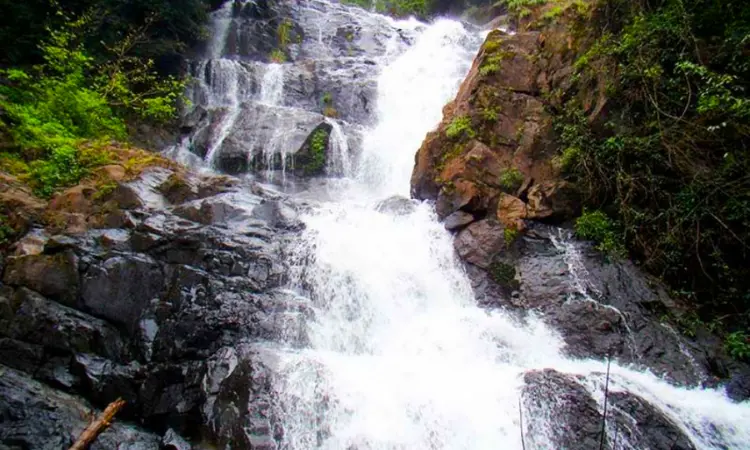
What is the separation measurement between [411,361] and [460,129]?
5705 mm

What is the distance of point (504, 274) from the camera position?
25.2 feet

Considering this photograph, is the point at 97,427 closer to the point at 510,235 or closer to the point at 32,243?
the point at 32,243

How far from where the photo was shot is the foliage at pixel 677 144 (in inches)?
257

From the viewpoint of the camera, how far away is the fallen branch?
15.0ft

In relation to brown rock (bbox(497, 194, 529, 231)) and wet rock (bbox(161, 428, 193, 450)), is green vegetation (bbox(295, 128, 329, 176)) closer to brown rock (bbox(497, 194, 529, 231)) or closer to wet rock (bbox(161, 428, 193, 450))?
brown rock (bbox(497, 194, 529, 231))

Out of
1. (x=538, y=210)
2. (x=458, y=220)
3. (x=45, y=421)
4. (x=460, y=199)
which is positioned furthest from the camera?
(x=460, y=199)

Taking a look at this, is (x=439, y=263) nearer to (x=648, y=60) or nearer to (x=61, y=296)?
(x=648, y=60)

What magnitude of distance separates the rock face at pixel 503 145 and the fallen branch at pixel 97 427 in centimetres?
670

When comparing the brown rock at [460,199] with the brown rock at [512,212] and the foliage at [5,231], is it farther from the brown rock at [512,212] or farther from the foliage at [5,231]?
the foliage at [5,231]

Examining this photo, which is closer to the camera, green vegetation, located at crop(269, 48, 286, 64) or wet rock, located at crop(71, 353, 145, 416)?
wet rock, located at crop(71, 353, 145, 416)

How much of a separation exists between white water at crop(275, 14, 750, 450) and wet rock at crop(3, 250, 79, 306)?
335 cm

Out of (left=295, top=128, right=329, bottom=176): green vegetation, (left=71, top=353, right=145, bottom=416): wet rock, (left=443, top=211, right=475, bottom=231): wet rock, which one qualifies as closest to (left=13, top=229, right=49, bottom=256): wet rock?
(left=71, top=353, right=145, bottom=416): wet rock

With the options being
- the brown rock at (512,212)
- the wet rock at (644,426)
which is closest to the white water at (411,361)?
the wet rock at (644,426)

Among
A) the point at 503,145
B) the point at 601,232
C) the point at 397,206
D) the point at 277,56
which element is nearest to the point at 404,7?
the point at 277,56
